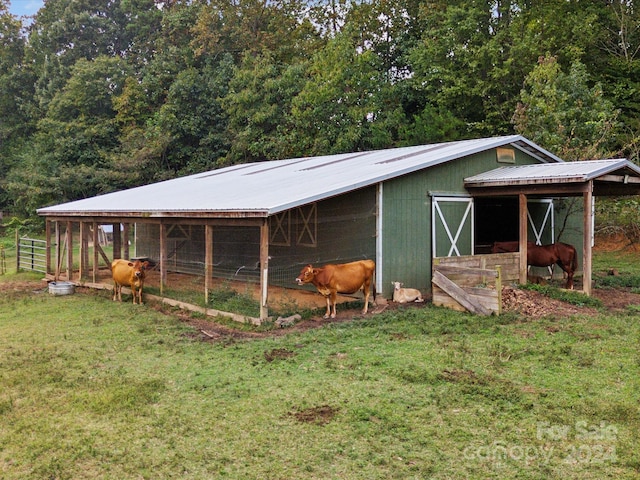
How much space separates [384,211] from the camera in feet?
32.0

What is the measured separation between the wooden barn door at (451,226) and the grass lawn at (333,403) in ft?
9.07

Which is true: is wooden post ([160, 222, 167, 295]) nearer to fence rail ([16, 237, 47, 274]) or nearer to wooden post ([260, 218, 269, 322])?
wooden post ([260, 218, 269, 322])

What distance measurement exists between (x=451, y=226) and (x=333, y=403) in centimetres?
666

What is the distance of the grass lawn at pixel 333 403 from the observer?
3834mm

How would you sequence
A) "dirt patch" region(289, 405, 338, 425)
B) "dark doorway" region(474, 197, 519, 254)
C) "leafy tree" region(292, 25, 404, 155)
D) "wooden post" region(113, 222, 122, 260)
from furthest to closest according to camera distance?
"leafy tree" region(292, 25, 404, 155) < "wooden post" region(113, 222, 122, 260) < "dark doorway" region(474, 197, 519, 254) < "dirt patch" region(289, 405, 338, 425)

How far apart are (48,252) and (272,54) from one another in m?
16.3

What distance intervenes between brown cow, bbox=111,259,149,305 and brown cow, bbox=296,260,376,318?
3783 millimetres

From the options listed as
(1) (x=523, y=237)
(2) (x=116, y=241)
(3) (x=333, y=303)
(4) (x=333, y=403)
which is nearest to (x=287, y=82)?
(2) (x=116, y=241)

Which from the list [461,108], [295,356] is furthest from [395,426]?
[461,108]

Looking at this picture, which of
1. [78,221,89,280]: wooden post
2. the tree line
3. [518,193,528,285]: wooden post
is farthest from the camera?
the tree line

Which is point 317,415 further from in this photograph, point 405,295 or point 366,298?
point 405,295

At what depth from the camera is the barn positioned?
30.8 feet

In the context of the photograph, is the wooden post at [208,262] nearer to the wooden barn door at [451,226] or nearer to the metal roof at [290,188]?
the metal roof at [290,188]

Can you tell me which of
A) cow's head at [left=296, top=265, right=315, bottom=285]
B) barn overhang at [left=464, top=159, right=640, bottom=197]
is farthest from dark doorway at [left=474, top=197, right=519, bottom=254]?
cow's head at [left=296, top=265, right=315, bottom=285]
